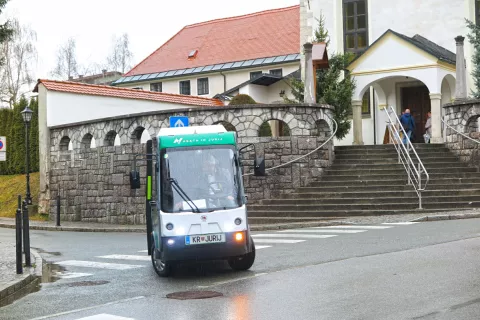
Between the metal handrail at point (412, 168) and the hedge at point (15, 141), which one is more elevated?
the hedge at point (15, 141)

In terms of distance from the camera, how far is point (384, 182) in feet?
79.0

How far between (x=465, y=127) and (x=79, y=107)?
15377 millimetres

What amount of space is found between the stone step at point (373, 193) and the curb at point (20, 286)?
12.2 meters

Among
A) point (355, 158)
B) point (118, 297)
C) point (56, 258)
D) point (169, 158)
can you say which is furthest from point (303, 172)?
point (118, 297)

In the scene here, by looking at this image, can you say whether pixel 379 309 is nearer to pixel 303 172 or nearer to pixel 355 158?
pixel 303 172

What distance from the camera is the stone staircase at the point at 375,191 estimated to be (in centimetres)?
2231

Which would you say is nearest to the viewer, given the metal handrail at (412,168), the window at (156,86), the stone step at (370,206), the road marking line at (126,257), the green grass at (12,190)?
the road marking line at (126,257)

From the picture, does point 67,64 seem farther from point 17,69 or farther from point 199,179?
point 199,179

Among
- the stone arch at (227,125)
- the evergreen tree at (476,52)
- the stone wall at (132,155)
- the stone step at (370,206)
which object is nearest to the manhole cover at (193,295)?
the stone step at (370,206)

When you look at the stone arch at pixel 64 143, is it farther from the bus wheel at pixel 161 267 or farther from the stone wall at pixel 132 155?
the bus wheel at pixel 161 267

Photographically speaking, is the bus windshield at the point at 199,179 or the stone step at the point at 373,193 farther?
the stone step at the point at 373,193

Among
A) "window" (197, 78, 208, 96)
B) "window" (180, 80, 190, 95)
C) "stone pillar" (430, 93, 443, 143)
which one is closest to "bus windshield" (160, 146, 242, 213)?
"stone pillar" (430, 93, 443, 143)

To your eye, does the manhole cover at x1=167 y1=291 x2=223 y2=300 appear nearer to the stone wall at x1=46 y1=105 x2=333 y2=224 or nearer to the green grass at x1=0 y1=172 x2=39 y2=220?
the stone wall at x1=46 y1=105 x2=333 y2=224

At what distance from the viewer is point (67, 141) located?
3078 cm
